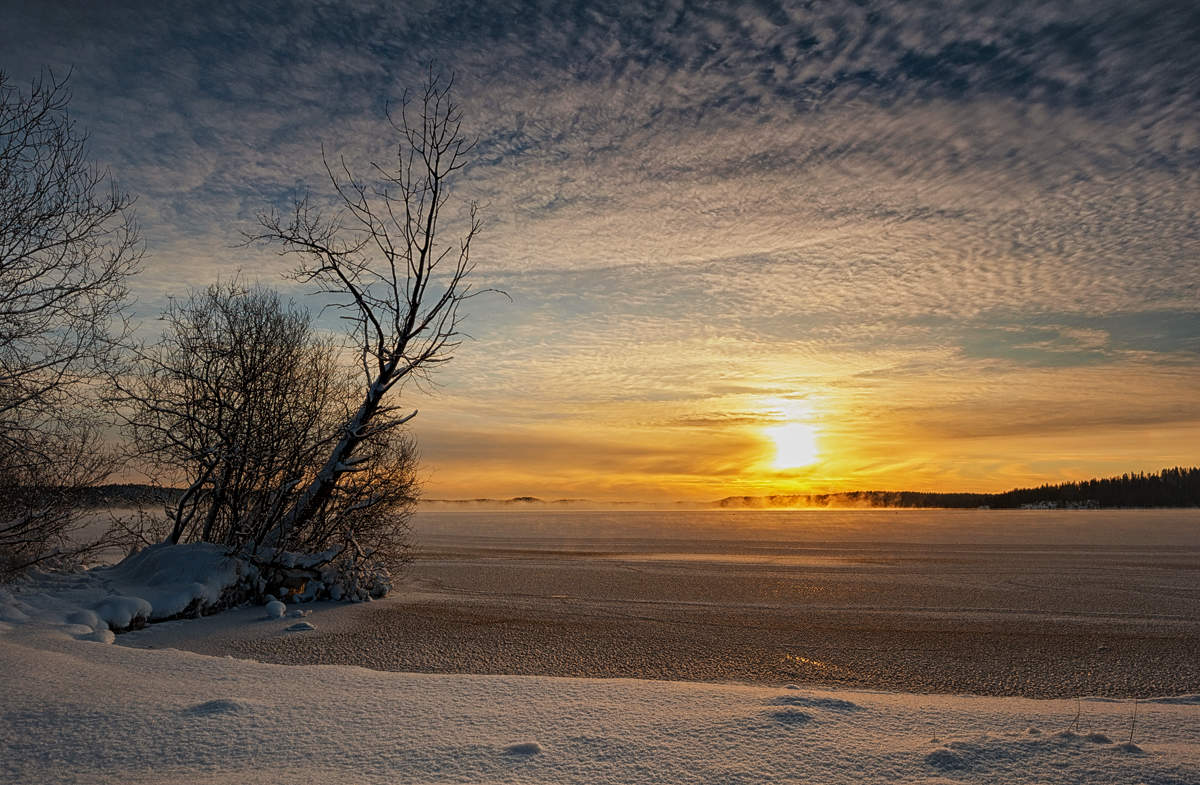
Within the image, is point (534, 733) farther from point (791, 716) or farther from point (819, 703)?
point (819, 703)

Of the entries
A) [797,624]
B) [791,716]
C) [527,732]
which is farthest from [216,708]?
[797,624]

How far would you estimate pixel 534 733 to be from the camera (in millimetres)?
4145

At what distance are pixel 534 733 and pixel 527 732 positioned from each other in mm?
43

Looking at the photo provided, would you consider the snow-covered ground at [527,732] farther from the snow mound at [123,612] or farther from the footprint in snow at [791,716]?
the snow mound at [123,612]

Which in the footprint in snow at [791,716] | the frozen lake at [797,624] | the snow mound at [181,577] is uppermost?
the footprint in snow at [791,716]

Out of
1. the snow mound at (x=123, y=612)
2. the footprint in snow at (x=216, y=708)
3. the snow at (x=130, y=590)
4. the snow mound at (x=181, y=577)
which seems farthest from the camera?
the snow mound at (x=181, y=577)

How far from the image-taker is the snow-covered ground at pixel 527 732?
357 centimetres

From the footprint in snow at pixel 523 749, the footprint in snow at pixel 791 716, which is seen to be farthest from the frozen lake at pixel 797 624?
the footprint in snow at pixel 523 749

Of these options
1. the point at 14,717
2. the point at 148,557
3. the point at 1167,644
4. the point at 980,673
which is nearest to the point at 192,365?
the point at 148,557

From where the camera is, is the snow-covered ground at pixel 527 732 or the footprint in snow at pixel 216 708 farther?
the footprint in snow at pixel 216 708

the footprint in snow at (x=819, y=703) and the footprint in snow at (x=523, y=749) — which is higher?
the footprint in snow at (x=819, y=703)

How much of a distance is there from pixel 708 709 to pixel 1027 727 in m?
1.86

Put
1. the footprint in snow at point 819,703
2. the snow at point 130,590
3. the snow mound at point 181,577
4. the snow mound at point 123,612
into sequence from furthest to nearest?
the snow mound at point 181,577 → the snow mound at point 123,612 → the snow at point 130,590 → the footprint in snow at point 819,703

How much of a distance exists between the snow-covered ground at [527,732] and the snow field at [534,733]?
1 centimetres
